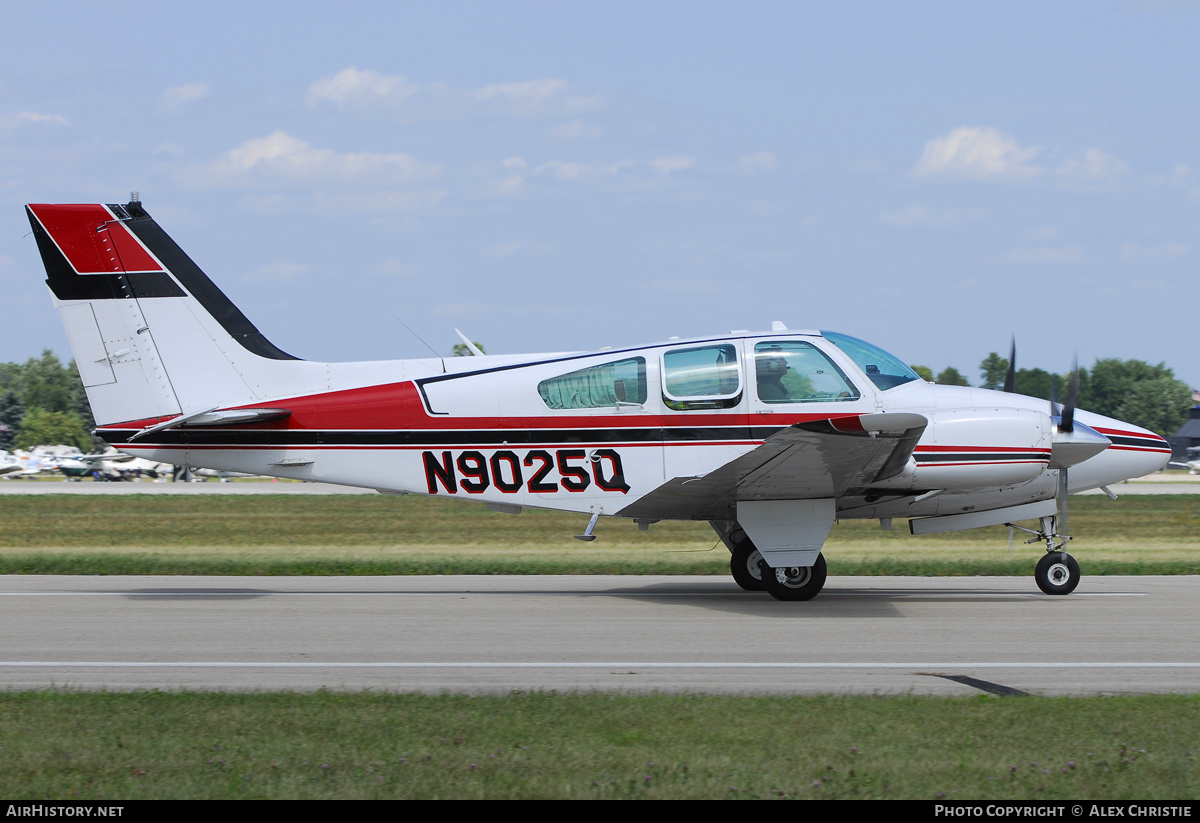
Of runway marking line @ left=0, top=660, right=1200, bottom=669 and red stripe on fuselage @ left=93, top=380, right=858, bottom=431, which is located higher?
red stripe on fuselage @ left=93, top=380, right=858, bottom=431

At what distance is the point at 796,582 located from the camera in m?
10.1

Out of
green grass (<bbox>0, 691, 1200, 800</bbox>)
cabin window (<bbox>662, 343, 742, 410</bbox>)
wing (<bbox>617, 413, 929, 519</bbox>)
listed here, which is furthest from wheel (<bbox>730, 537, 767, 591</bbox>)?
green grass (<bbox>0, 691, 1200, 800</bbox>)

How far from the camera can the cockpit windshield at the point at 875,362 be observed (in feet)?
33.2

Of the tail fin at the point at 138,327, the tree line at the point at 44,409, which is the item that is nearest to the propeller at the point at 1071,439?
the tail fin at the point at 138,327

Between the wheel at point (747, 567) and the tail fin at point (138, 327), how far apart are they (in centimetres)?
512

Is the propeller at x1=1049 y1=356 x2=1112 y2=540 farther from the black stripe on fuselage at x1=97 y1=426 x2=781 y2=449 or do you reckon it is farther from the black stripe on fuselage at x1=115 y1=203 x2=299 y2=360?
the black stripe on fuselage at x1=115 y1=203 x2=299 y2=360

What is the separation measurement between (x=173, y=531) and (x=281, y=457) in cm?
1387

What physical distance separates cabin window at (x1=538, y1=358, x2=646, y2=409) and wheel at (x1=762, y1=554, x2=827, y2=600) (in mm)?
2227

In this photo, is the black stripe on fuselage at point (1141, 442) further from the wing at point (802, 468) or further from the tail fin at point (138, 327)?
the tail fin at point (138, 327)

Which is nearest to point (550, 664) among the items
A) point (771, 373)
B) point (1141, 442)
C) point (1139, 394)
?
point (771, 373)

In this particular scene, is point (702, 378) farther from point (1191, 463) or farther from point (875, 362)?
point (1191, 463)

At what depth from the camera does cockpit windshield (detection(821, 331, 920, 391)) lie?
10109mm

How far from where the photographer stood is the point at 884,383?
1012 cm
